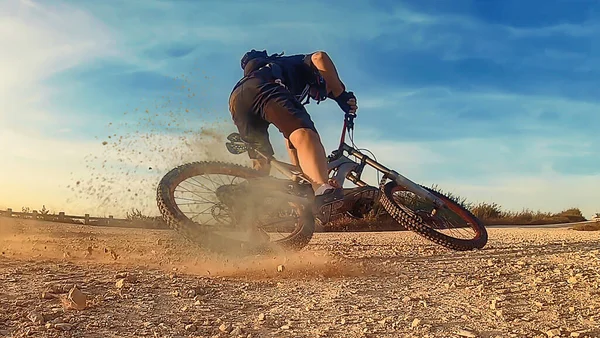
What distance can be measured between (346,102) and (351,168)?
2.12 ft

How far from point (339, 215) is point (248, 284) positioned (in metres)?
1.72

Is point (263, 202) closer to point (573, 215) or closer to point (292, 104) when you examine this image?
point (292, 104)

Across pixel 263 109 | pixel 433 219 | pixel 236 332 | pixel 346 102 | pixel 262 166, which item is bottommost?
pixel 236 332

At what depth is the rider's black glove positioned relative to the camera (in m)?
5.20

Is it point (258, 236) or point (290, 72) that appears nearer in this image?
point (258, 236)

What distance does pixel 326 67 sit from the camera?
189 inches

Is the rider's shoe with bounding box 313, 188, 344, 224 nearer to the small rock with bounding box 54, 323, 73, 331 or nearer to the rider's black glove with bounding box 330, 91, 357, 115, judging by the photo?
the rider's black glove with bounding box 330, 91, 357, 115

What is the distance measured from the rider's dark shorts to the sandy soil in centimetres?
109

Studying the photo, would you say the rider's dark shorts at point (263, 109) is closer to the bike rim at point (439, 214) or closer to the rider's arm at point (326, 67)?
the rider's arm at point (326, 67)

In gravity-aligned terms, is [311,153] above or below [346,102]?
below

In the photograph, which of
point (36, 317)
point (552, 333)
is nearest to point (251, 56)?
point (36, 317)

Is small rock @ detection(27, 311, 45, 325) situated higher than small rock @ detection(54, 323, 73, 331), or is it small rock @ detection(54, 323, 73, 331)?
small rock @ detection(27, 311, 45, 325)

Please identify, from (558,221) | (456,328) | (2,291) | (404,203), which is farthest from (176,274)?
(558,221)

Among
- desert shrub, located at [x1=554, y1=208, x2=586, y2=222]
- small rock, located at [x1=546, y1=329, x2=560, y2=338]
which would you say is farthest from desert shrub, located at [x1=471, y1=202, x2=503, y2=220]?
small rock, located at [x1=546, y1=329, x2=560, y2=338]
